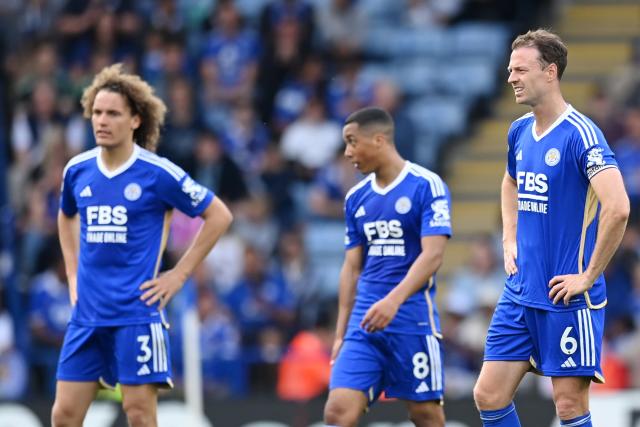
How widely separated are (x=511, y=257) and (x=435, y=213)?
3.00 ft

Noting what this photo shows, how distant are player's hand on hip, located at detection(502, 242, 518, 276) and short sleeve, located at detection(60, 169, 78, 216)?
2.65m

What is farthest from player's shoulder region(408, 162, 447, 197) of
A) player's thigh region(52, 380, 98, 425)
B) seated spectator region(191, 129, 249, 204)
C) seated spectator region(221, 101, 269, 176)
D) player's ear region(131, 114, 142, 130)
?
seated spectator region(221, 101, 269, 176)

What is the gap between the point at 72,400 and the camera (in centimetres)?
863

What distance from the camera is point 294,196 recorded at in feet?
51.2

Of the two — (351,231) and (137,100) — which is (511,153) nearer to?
(351,231)

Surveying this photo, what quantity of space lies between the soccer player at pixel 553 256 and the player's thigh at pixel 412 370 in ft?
3.53

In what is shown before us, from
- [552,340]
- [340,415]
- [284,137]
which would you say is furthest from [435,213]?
[284,137]

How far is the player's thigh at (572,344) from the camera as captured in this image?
25.5ft

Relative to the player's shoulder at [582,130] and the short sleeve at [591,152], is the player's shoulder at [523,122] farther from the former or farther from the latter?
the short sleeve at [591,152]

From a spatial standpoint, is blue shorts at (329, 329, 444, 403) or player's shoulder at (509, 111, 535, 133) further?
blue shorts at (329, 329, 444, 403)

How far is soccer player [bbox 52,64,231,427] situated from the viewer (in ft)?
28.3

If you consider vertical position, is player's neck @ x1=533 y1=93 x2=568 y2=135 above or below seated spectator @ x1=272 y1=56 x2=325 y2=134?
below

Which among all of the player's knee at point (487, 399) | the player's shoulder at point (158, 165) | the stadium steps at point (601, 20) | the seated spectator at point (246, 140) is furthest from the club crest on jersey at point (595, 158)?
the stadium steps at point (601, 20)

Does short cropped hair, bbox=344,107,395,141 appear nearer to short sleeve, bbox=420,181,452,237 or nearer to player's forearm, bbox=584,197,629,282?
short sleeve, bbox=420,181,452,237
